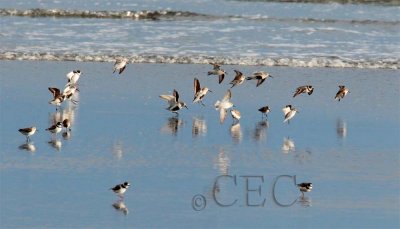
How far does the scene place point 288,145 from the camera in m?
13.4

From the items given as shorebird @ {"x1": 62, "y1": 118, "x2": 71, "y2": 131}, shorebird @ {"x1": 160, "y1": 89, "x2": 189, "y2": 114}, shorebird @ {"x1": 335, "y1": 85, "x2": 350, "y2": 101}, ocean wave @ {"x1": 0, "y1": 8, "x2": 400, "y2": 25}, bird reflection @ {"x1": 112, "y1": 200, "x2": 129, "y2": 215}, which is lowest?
bird reflection @ {"x1": 112, "y1": 200, "x2": 129, "y2": 215}

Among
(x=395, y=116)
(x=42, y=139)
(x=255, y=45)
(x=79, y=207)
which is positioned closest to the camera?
(x=79, y=207)

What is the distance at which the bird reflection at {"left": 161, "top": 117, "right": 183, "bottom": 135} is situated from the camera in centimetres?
1418

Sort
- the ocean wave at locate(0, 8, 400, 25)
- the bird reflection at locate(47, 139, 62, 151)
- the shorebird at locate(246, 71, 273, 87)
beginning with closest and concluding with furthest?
the bird reflection at locate(47, 139, 62, 151), the shorebird at locate(246, 71, 273, 87), the ocean wave at locate(0, 8, 400, 25)

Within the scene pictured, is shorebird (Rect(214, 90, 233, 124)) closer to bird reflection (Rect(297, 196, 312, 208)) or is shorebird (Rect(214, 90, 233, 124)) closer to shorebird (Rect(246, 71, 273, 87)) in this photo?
shorebird (Rect(246, 71, 273, 87))

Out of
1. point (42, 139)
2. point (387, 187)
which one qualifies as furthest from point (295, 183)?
point (42, 139)

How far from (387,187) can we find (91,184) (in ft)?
9.63

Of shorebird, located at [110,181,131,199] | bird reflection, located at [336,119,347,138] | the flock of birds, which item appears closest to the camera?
shorebird, located at [110,181,131,199]

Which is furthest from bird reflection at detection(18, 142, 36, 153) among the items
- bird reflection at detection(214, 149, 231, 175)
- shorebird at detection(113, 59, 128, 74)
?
shorebird at detection(113, 59, 128, 74)

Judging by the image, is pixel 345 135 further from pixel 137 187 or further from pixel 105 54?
pixel 105 54

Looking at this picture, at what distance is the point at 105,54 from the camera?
21.2 metres

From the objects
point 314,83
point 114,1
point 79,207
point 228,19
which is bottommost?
point 79,207

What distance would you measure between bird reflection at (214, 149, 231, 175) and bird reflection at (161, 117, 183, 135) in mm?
1397

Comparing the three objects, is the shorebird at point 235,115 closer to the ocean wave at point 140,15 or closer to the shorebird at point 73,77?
the shorebird at point 73,77
